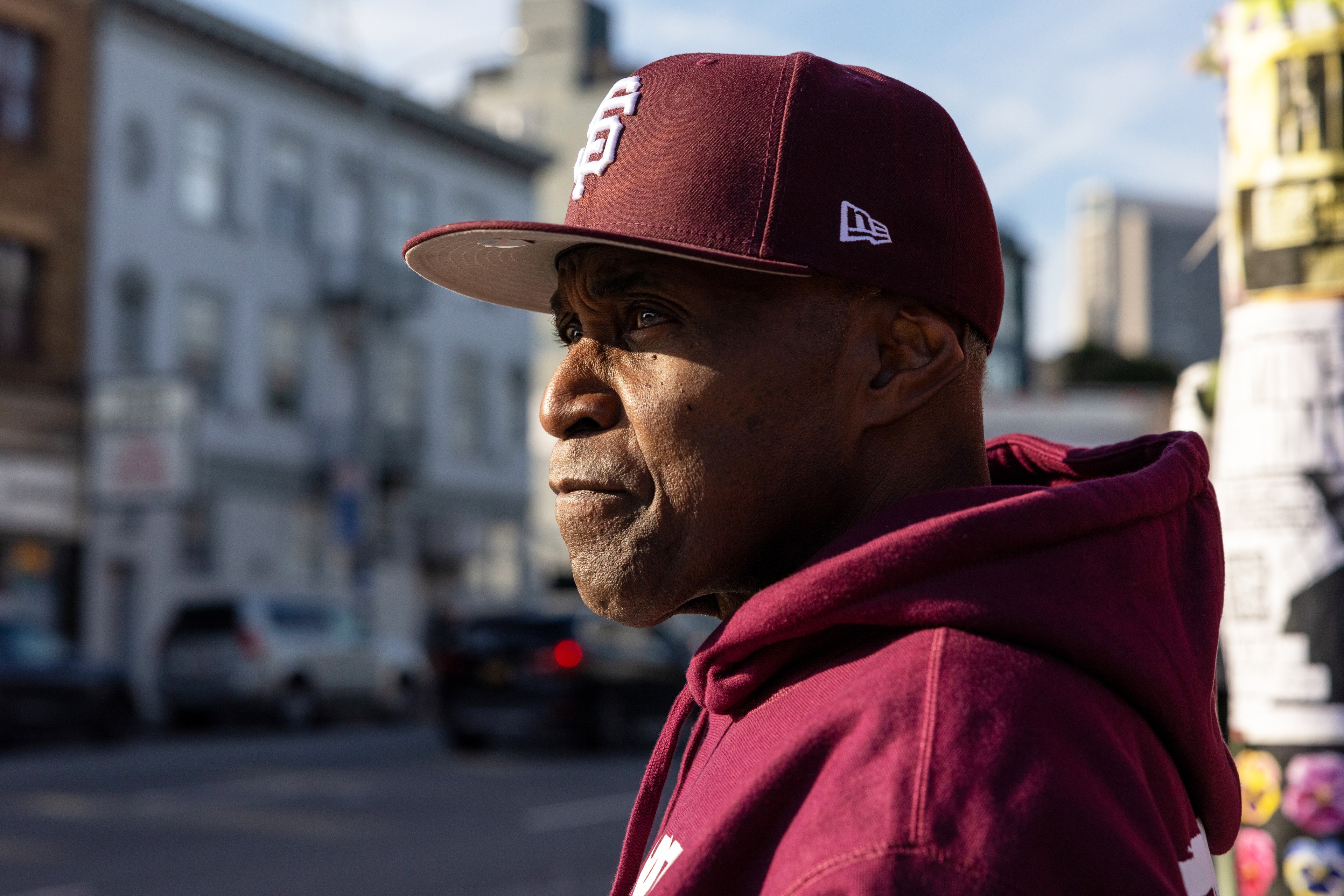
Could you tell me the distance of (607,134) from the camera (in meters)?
1.49

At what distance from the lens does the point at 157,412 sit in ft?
75.9

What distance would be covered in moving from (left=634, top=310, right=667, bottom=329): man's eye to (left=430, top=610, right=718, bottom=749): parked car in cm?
1528

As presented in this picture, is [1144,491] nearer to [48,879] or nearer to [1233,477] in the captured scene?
[1233,477]

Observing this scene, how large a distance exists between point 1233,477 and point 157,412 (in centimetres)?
2206

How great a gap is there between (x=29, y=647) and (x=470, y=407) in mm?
17382

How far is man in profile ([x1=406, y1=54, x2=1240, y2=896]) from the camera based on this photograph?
3.54 ft

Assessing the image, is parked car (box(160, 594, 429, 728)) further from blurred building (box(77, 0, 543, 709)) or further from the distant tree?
the distant tree

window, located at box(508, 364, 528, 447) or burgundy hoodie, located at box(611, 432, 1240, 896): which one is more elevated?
burgundy hoodie, located at box(611, 432, 1240, 896)

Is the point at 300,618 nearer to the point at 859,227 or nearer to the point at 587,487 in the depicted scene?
the point at 587,487

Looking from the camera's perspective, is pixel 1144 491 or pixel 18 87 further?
pixel 18 87

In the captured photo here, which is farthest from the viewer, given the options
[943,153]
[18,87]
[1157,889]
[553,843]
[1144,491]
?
[18,87]

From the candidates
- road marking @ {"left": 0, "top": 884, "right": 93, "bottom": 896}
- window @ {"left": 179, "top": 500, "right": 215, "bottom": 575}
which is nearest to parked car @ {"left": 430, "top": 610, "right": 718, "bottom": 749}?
road marking @ {"left": 0, "top": 884, "right": 93, "bottom": 896}

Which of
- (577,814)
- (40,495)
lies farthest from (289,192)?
(577,814)

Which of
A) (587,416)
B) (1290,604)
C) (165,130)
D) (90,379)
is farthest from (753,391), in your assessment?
(165,130)
